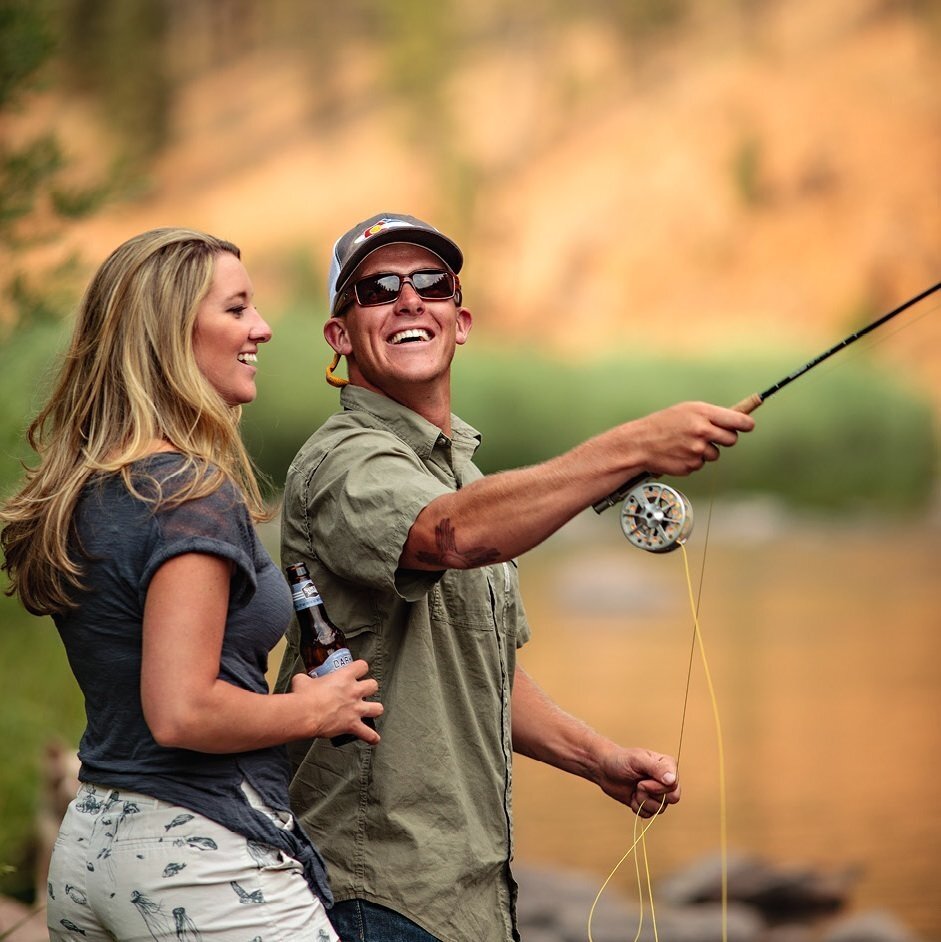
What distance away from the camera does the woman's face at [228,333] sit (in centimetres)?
180

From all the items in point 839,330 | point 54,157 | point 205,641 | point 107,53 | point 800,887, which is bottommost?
point 800,887

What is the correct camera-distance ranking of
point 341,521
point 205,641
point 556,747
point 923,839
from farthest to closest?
point 923,839, point 556,747, point 341,521, point 205,641

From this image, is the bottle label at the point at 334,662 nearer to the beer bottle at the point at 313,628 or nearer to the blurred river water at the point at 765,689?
the beer bottle at the point at 313,628

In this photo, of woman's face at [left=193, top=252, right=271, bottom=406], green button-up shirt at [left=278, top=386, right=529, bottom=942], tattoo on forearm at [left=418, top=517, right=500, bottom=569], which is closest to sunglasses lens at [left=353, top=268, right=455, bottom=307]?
green button-up shirt at [left=278, top=386, right=529, bottom=942]

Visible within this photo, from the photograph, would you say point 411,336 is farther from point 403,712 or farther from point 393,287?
point 403,712

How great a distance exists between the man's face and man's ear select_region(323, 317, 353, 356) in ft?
0.04

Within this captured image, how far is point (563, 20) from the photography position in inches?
533

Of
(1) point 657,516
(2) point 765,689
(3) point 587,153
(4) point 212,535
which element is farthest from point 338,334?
(3) point 587,153

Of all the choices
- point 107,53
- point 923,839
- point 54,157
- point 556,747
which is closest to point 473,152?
point 107,53

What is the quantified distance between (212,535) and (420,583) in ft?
1.15

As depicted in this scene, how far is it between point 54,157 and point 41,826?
6.40ft

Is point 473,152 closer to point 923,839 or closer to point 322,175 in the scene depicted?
point 322,175

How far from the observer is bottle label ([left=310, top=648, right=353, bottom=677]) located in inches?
72.9

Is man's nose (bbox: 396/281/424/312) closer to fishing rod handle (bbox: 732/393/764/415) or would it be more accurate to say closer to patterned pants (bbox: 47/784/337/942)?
fishing rod handle (bbox: 732/393/764/415)
